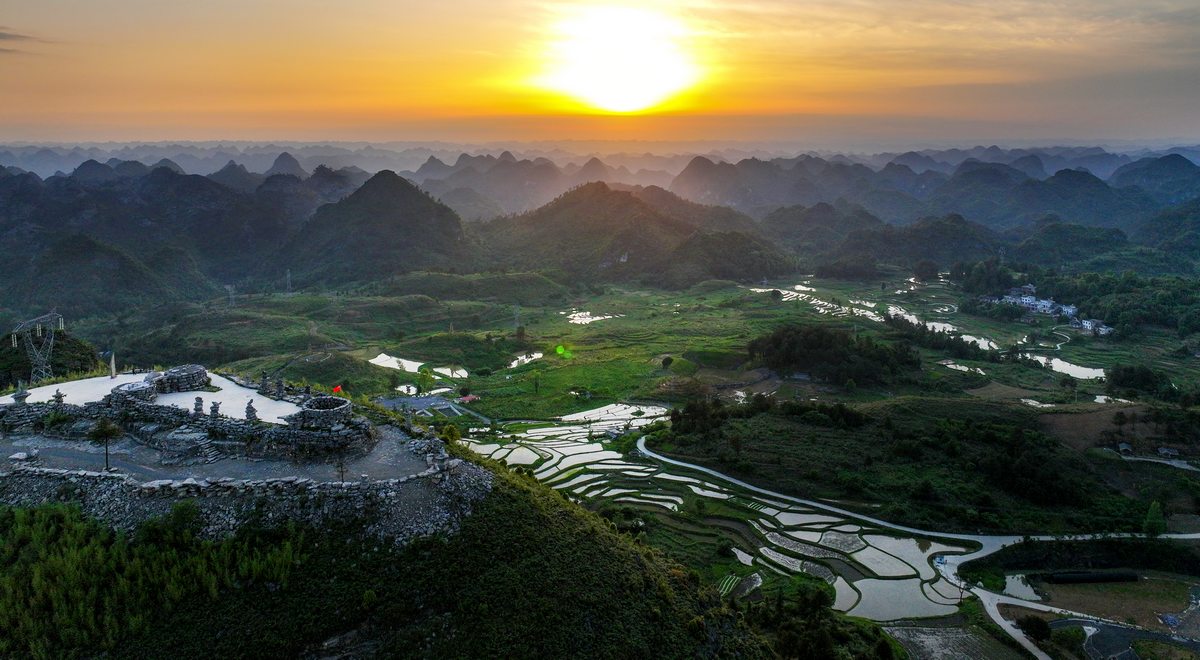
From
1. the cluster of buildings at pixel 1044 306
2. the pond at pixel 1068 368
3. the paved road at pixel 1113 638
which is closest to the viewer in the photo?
the paved road at pixel 1113 638

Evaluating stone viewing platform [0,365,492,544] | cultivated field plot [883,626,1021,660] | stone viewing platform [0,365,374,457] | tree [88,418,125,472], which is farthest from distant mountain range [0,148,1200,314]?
tree [88,418,125,472]

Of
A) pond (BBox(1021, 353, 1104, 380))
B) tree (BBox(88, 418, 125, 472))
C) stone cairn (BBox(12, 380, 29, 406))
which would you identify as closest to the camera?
tree (BBox(88, 418, 125, 472))

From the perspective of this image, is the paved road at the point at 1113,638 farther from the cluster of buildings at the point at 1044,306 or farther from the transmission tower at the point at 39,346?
the cluster of buildings at the point at 1044,306

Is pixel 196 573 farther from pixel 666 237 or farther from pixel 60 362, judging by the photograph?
pixel 666 237

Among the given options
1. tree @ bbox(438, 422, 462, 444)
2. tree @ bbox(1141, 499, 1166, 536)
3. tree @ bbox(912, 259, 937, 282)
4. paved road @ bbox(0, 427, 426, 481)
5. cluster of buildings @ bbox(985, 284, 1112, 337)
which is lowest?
tree @ bbox(1141, 499, 1166, 536)

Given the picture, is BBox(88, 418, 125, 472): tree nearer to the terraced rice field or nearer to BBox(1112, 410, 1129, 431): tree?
the terraced rice field

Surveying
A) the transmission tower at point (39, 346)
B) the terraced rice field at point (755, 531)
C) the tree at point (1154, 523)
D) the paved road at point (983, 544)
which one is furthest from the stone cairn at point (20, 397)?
the tree at point (1154, 523)

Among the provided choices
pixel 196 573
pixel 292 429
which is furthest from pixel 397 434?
pixel 196 573
